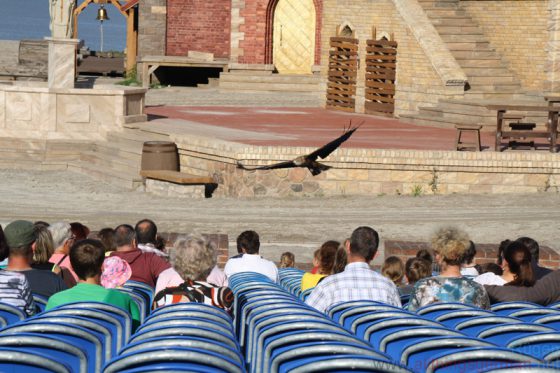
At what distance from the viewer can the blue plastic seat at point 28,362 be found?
3855 millimetres

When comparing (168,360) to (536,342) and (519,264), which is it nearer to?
(536,342)

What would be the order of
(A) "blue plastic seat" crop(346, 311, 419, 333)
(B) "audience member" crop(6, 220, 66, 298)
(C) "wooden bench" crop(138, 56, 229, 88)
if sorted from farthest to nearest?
(C) "wooden bench" crop(138, 56, 229, 88) → (B) "audience member" crop(6, 220, 66, 298) → (A) "blue plastic seat" crop(346, 311, 419, 333)

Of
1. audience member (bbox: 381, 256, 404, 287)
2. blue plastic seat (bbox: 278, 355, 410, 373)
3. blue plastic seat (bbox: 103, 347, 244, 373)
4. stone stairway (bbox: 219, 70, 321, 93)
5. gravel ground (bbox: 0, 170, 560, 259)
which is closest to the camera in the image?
blue plastic seat (bbox: 278, 355, 410, 373)

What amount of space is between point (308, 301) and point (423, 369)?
8.14ft

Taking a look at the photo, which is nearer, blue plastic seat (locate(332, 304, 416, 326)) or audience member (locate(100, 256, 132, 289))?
blue plastic seat (locate(332, 304, 416, 326))

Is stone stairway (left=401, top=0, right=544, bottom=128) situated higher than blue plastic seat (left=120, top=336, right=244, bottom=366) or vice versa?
stone stairway (left=401, top=0, right=544, bottom=128)

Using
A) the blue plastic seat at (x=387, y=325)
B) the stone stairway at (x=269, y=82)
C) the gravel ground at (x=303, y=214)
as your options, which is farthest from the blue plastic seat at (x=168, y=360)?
the stone stairway at (x=269, y=82)

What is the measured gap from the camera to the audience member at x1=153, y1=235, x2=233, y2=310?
6.10 m

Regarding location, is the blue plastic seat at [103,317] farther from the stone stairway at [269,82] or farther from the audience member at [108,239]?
the stone stairway at [269,82]

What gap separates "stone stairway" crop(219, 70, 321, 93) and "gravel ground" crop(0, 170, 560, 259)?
60.4 ft

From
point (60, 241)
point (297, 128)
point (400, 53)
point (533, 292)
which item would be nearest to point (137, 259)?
point (60, 241)

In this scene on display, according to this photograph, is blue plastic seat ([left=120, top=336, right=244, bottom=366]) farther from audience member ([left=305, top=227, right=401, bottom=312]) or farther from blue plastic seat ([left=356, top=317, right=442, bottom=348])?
audience member ([left=305, top=227, right=401, bottom=312])

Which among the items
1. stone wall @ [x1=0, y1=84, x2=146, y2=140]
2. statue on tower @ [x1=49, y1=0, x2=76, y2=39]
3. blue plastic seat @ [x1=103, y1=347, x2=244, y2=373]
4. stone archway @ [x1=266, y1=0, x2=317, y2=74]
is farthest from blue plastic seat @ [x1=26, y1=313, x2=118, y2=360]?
stone archway @ [x1=266, y1=0, x2=317, y2=74]

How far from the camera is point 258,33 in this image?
40.6m
